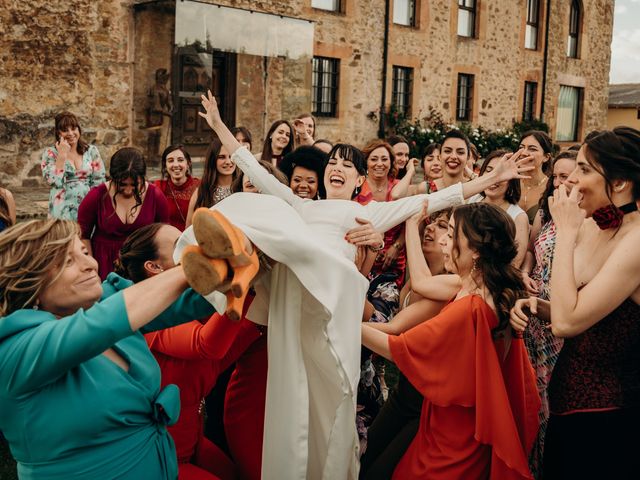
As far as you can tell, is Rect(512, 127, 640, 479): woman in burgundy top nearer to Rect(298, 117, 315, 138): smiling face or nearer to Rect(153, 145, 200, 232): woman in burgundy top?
Rect(153, 145, 200, 232): woman in burgundy top

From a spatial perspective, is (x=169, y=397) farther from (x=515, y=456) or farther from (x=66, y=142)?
(x=66, y=142)

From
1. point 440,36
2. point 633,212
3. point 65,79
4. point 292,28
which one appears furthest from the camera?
point 440,36

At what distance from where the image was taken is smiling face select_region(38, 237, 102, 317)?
6.73ft

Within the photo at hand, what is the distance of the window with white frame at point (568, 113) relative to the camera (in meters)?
24.6

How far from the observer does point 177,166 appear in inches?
226

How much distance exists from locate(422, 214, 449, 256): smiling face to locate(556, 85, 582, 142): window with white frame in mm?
22079

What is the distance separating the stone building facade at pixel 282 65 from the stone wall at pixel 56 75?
18 mm

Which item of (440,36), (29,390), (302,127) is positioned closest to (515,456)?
(29,390)

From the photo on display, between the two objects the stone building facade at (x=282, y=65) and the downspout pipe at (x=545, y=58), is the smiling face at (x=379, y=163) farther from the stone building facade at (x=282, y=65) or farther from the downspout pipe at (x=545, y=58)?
the downspout pipe at (x=545, y=58)

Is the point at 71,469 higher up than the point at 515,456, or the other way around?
the point at 71,469

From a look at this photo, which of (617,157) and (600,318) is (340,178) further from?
(600,318)

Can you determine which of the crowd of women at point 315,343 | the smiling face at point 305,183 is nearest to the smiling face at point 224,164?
the smiling face at point 305,183

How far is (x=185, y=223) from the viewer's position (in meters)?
5.71

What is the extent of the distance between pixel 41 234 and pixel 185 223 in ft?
12.1
